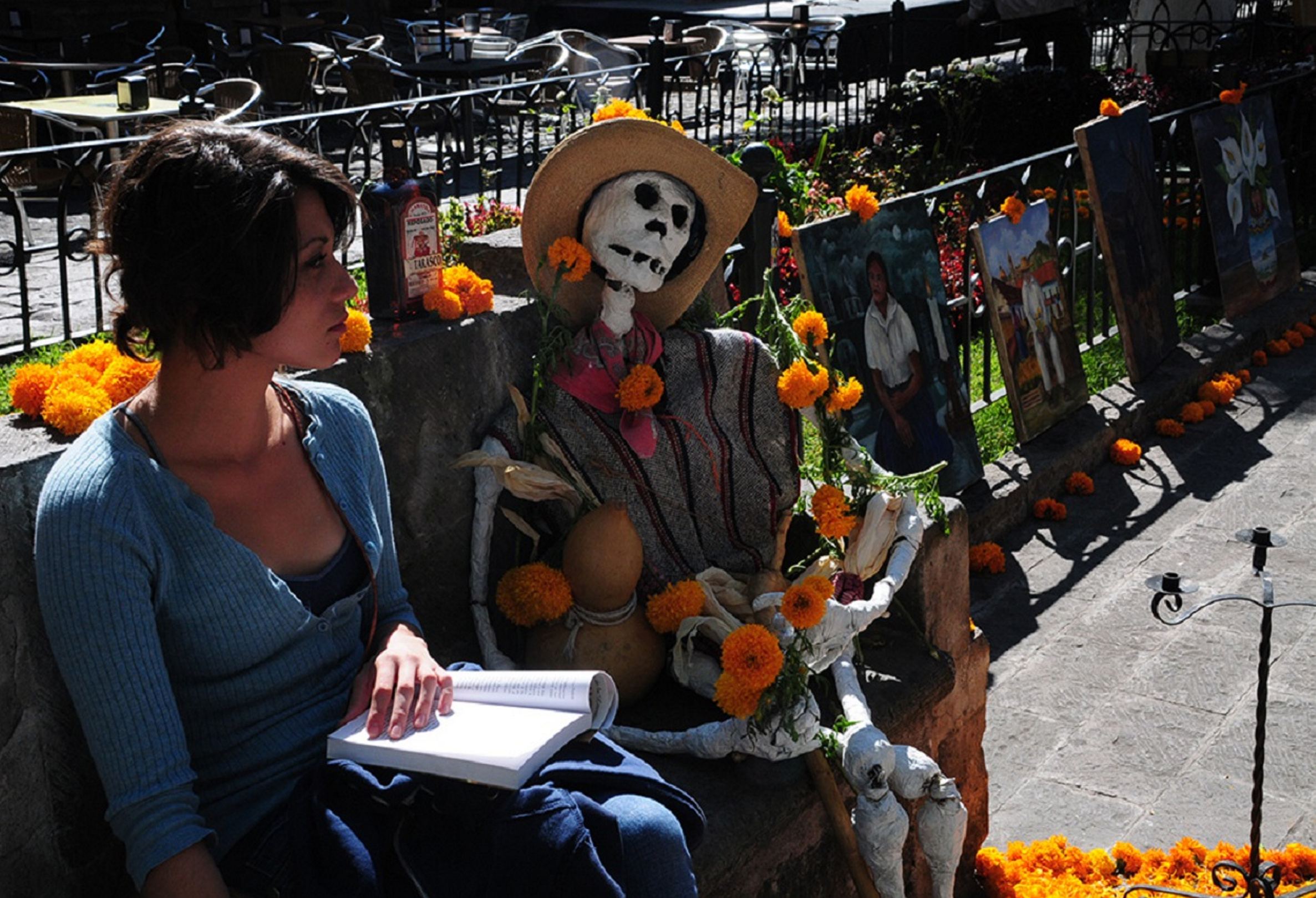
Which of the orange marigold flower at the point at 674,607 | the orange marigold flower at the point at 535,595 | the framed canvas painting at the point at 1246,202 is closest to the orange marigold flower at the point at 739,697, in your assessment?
the orange marigold flower at the point at 674,607

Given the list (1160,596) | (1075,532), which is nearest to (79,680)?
(1160,596)

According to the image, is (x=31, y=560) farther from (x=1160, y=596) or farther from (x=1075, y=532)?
(x=1075, y=532)

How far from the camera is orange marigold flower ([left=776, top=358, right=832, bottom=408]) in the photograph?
3.38m

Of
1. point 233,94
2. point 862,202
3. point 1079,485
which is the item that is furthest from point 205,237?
point 233,94

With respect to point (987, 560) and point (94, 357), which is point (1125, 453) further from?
point (94, 357)

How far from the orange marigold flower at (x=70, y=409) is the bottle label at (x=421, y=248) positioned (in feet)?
2.87

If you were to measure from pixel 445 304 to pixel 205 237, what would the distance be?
1052 millimetres

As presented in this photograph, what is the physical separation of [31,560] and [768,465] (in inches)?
69.5

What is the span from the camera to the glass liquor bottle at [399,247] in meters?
3.08

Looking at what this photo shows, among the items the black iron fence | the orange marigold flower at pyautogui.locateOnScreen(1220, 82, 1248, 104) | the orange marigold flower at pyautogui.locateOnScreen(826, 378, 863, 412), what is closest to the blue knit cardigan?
the orange marigold flower at pyautogui.locateOnScreen(826, 378, 863, 412)

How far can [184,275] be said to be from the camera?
2.09 metres

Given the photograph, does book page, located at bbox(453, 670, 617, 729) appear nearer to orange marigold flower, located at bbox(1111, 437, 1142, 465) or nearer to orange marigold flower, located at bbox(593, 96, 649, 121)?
orange marigold flower, located at bbox(593, 96, 649, 121)

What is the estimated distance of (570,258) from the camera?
3.22 metres

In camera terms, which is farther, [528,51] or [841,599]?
[528,51]
